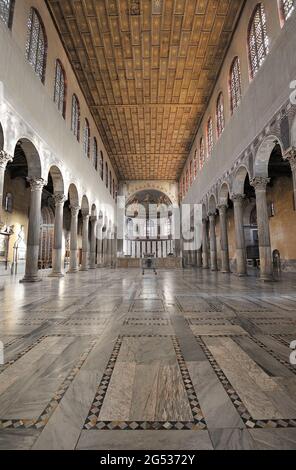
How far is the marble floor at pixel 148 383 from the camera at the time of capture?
1.29m

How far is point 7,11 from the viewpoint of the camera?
809cm

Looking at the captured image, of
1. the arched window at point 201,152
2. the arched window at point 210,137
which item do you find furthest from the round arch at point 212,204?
the arched window at point 201,152

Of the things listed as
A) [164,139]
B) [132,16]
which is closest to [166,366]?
[132,16]

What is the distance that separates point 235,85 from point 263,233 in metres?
7.46

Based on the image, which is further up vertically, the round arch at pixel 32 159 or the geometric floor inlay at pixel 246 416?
the round arch at pixel 32 159

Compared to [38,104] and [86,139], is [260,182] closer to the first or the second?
[38,104]

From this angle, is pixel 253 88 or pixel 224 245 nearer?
pixel 253 88

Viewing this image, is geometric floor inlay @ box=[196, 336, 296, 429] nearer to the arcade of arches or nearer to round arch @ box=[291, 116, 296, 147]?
the arcade of arches

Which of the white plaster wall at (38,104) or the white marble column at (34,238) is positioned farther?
the white marble column at (34,238)

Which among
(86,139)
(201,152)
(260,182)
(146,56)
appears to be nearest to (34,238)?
(260,182)

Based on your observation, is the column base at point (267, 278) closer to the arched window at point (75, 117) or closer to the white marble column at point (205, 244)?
the white marble column at point (205, 244)

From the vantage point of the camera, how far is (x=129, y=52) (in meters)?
12.9

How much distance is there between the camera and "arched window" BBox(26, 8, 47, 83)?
9648mm

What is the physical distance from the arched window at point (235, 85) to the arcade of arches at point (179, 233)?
0.13 metres
